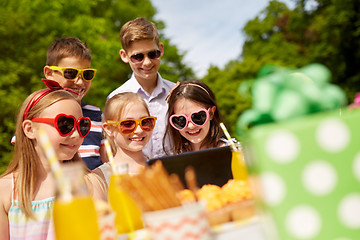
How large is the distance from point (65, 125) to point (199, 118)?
1126mm

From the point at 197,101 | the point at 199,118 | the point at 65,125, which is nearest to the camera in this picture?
the point at 65,125

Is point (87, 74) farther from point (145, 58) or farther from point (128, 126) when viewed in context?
point (128, 126)

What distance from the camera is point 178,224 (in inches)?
38.9

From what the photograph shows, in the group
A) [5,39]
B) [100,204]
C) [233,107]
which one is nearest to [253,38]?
[233,107]

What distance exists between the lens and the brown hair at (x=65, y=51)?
12.0ft

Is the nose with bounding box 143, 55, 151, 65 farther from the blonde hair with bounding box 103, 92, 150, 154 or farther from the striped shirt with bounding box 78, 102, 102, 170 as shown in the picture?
the blonde hair with bounding box 103, 92, 150, 154

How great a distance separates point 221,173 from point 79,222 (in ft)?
2.67

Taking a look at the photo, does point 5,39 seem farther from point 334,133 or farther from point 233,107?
point 233,107

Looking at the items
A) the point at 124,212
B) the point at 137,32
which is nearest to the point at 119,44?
the point at 137,32

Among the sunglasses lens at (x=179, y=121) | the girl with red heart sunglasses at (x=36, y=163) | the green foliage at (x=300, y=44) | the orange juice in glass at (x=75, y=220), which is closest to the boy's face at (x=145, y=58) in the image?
the sunglasses lens at (x=179, y=121)

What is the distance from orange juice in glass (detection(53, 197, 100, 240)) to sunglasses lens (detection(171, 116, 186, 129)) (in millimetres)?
1658

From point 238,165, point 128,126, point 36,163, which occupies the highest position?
point 128,126

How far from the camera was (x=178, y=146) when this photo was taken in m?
3.14

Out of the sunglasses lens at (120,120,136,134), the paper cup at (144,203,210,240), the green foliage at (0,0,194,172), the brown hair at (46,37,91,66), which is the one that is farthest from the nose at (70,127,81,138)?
the green foliage at (0,0,194,172)
